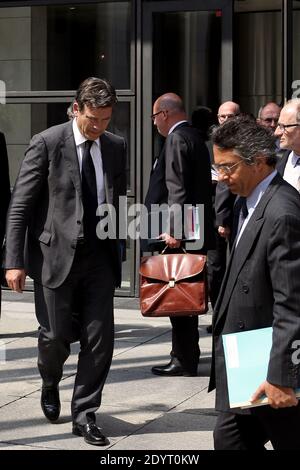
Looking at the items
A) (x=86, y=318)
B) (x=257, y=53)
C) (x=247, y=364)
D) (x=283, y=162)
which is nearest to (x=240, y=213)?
(x=247, y=364)

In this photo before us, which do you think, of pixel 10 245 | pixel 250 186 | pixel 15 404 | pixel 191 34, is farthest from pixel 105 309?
pixel 191 34

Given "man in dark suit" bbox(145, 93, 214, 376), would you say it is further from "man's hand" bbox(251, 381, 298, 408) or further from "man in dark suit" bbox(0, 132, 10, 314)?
"man's hand" bbox(251, 381, 298, 408)

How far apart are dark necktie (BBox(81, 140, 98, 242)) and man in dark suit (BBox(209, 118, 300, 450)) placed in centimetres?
175

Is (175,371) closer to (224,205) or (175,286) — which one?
(175,286)

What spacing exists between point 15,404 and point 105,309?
1143 millimetres

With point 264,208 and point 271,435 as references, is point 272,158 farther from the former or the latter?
point 271,435

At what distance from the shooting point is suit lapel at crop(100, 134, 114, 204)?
19.4ft

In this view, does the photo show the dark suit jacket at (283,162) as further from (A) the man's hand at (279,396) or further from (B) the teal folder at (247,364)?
(A) the man's hand at (279,396)

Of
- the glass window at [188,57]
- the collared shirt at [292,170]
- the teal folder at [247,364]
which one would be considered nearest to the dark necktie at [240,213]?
the teal folder at [247,364]

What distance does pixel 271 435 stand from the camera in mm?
3941

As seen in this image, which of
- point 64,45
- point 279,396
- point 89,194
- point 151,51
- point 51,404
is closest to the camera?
point 279,396

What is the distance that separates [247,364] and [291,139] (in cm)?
264

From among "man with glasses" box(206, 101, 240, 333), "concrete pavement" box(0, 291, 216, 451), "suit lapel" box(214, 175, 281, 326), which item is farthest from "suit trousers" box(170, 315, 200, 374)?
"suit lapel" box(214, 175, 281, 326)

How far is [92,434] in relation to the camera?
5.65 m
